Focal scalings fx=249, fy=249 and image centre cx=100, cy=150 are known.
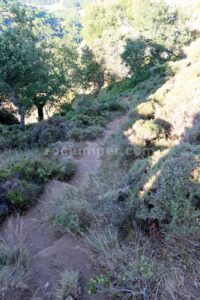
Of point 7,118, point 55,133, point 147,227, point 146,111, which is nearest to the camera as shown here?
point 147,227

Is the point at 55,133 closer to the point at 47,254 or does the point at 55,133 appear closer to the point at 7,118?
the point at 47,254

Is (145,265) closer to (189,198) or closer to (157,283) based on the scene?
(157,283)

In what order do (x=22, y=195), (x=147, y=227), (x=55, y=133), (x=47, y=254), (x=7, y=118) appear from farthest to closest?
1. (x=7, y=118)
2. (x=55, y=133)
3. (x=22, y=195)
4. (x=47, y=254)
5. (x=147, y=227)

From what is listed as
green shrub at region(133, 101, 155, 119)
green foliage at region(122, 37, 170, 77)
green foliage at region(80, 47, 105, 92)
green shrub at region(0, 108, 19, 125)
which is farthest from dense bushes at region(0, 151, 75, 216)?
green foliage at region(122, 37, 170, 77)

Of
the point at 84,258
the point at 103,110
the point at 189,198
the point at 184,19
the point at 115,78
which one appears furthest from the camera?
the point at 115,78

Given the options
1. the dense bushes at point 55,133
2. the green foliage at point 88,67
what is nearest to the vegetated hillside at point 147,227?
the dense bushes at point 55,133

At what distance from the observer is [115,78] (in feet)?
75.6

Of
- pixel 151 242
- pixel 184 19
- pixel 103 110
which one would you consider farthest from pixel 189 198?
pixel 184 19

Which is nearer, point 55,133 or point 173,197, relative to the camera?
point 173,197

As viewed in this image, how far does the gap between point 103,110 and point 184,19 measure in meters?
12.6

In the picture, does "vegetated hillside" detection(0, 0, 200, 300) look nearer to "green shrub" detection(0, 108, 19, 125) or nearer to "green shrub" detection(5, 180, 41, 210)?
"green shrub" detection(5, 180, 41, 210)

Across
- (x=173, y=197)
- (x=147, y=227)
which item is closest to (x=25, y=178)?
(x=147, y=227)

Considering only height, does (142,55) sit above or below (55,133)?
above

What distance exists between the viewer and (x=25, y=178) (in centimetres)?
585
